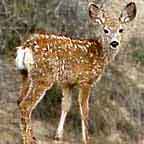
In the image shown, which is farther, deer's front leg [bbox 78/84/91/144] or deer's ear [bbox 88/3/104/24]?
deer's ear [bbox 88/3/104/24]

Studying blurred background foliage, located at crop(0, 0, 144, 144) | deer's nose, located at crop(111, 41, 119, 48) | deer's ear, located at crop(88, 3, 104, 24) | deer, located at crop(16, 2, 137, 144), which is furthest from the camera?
blurred background foliage, located at crop(0, 0, 144, 144)

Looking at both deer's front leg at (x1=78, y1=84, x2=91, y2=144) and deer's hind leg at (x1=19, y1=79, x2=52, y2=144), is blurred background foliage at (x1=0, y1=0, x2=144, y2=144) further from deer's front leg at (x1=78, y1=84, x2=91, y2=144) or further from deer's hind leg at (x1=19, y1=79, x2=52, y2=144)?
deer's hind leg at (x1=19, y1=79, x2=52, y2=144)

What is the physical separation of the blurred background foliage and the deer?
10.2 inches

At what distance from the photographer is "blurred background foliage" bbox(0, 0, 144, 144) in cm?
1096

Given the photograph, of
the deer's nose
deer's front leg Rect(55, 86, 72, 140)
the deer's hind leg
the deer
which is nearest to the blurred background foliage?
deer's front leg Rect(55, 86, 72, 140)

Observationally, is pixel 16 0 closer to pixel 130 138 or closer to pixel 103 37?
pixel 103 37

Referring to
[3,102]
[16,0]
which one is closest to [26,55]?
[3,102]

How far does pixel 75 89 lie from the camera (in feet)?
37.1

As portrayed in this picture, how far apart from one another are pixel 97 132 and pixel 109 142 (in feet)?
0.85

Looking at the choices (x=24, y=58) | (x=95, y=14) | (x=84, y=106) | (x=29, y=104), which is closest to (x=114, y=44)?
(x=95, y=14)

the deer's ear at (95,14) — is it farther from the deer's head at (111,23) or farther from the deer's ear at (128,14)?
the deer's ear at (128,14)

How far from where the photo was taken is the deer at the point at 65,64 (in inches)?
393

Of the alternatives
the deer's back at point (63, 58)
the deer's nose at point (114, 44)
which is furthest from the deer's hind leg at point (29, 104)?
the deer's nose at point (114, 44)

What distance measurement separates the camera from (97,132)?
11133 millimetres
